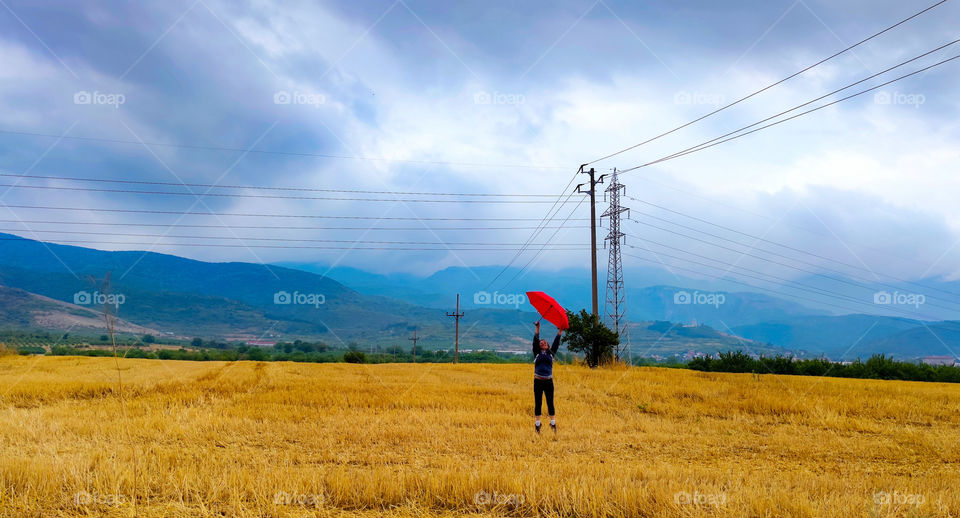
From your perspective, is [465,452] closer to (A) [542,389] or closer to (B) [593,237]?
(A) [542,389]

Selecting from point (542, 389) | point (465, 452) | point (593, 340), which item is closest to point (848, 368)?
point (593, 340)

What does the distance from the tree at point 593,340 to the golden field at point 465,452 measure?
1597cm

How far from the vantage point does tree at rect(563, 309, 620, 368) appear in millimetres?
39469

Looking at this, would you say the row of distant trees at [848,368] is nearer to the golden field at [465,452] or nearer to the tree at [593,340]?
the tree at [593,340]

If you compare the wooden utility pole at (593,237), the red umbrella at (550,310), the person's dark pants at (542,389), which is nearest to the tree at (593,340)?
the wooden utility pole at (593,237)

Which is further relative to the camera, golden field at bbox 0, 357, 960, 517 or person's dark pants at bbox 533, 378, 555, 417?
person's dark pants at bbox 533, 378, 555, 417

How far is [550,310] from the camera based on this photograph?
1527 cm

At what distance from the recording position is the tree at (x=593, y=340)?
129 feet

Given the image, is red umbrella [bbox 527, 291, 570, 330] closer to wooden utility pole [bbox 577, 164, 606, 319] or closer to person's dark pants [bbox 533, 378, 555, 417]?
person's dark pants [bbox 533, 378, 555, 417]

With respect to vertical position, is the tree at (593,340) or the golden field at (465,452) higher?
the tree at (593,340)

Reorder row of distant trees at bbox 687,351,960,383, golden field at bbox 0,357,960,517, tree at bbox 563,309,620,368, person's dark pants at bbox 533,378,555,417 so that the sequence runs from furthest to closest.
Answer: row of distant trees at bbox 687,351,960,383 → tree at bbox 563,309,620,368 → person's dark pants at bbox 533,378,555,417 → golden field at bbox 0,357,960,517

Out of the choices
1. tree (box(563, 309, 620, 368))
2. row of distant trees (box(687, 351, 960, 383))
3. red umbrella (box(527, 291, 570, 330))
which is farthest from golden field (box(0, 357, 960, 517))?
row of distant trees (box(687, 351, 960, 383))

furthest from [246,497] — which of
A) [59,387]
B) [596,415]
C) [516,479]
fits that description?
[59,387]

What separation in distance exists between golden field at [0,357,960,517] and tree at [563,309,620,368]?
52.4 feet
